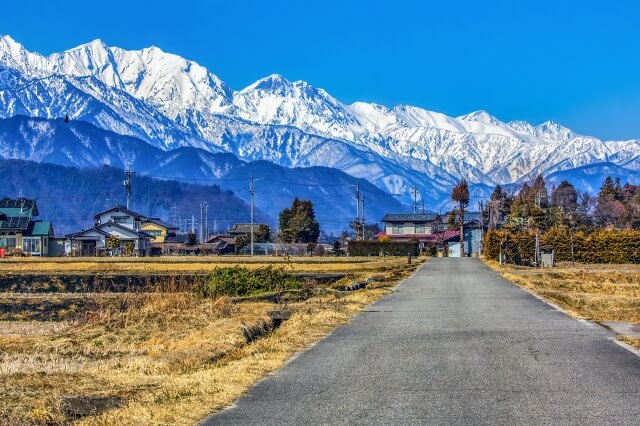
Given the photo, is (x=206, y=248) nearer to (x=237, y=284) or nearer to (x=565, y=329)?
(x=237, y=284)

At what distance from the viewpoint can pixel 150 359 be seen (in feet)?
38.7

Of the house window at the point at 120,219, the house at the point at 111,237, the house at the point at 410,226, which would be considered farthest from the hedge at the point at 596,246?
the house window at the point at 120,219

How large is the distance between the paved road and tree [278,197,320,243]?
95.5 m

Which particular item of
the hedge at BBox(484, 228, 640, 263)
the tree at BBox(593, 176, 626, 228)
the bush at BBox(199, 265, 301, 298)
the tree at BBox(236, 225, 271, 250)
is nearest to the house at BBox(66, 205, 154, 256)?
the tree at BBox(236, 225, 271, 250)

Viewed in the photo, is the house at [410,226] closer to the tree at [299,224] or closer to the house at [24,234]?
the tree at [299,224]

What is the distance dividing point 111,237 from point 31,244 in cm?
822

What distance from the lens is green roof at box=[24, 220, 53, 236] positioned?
312 ft

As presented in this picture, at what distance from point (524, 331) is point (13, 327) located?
13.1 m

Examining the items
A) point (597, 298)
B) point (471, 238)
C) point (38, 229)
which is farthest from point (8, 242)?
point (597, 298)

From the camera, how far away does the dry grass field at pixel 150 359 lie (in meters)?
8.03

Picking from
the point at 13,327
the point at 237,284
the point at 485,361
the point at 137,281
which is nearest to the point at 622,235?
the point at 137,281

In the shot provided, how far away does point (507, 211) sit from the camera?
11888 centimetres

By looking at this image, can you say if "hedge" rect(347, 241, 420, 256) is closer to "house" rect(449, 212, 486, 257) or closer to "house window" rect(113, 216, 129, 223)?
"house" rect(449, 212, 486, 257)

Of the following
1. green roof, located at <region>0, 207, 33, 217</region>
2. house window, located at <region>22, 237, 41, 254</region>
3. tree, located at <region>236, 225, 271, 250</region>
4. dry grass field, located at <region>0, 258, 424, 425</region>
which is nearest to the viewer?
dry grass field, located at <region>0, 258, 424, 425</region>
